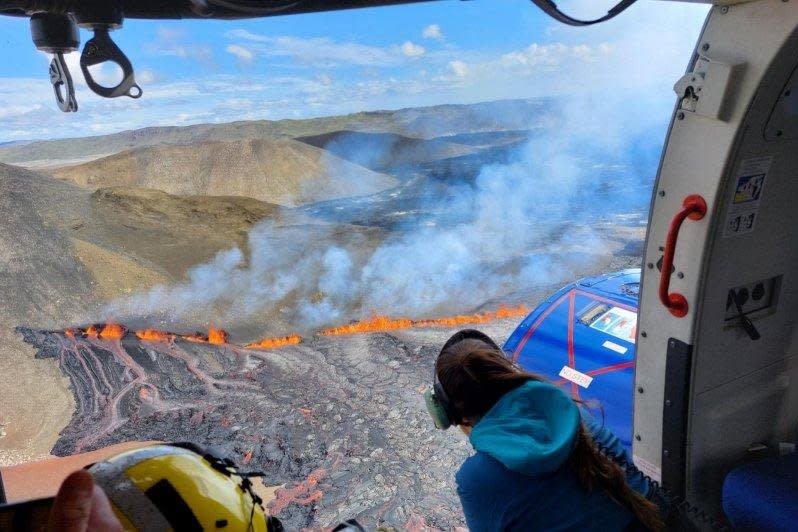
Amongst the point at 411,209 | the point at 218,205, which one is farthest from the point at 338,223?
the point at 218,205

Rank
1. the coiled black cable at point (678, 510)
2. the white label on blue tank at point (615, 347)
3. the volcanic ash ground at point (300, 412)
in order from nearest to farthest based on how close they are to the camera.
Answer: the coiled black cable at point (678, 510), the white label on blue tank at point (615, 347), the volcanic ash ground at point (300, 412)

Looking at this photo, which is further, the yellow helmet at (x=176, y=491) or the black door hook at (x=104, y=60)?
the black door hook at (x=104, y=60)

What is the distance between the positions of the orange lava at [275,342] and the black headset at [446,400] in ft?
41.4

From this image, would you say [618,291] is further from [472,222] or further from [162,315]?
[472,222]

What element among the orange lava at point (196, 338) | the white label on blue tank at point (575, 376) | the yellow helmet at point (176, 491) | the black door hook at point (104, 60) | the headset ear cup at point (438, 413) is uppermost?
the black door hook at point (104, 60)

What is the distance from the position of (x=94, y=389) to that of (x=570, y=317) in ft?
33.1

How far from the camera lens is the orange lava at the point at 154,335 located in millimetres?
13805

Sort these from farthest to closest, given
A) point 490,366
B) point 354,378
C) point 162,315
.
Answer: point 162,315, point 354,378, point 490,366

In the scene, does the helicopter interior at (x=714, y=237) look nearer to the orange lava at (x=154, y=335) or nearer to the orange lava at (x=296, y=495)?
the orange lava at (x=296, y=495)

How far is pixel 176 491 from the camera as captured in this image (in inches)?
39.6

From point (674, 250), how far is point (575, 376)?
6.60 feet

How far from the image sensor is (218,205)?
19422mm

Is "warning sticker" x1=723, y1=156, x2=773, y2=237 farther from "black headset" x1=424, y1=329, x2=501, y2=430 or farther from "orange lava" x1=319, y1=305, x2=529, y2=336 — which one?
"orange lava" x1=319, y1=305, x2=529, y2=336

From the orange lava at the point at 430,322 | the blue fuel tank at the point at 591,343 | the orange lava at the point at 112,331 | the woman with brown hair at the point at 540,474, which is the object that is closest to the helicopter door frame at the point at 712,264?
the woman with brown hair at the point at 540,474
